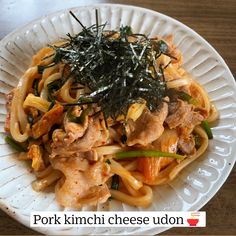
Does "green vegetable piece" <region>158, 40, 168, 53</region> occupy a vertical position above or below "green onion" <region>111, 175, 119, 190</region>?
above

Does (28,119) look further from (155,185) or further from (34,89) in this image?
(155,185)

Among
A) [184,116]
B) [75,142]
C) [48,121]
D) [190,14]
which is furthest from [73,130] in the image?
[190,14]

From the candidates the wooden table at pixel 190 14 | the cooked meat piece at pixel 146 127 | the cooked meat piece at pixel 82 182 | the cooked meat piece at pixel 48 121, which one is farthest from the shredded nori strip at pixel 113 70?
the wooden table at pixel 190 14

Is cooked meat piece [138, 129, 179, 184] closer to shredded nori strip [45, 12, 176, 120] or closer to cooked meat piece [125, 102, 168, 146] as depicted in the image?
cooked meat piece [125, 102, 168, 146]

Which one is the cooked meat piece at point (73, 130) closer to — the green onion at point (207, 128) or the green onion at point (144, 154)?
the green onion at point (144, 154)

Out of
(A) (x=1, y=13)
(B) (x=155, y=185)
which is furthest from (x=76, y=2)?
(B) (x=155, y=185)

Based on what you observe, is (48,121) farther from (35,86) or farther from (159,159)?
(159,159)

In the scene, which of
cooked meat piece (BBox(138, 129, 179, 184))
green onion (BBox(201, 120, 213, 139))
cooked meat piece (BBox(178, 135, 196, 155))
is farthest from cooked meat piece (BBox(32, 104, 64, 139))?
green onion (BBox(201, 120, 213, 139))
